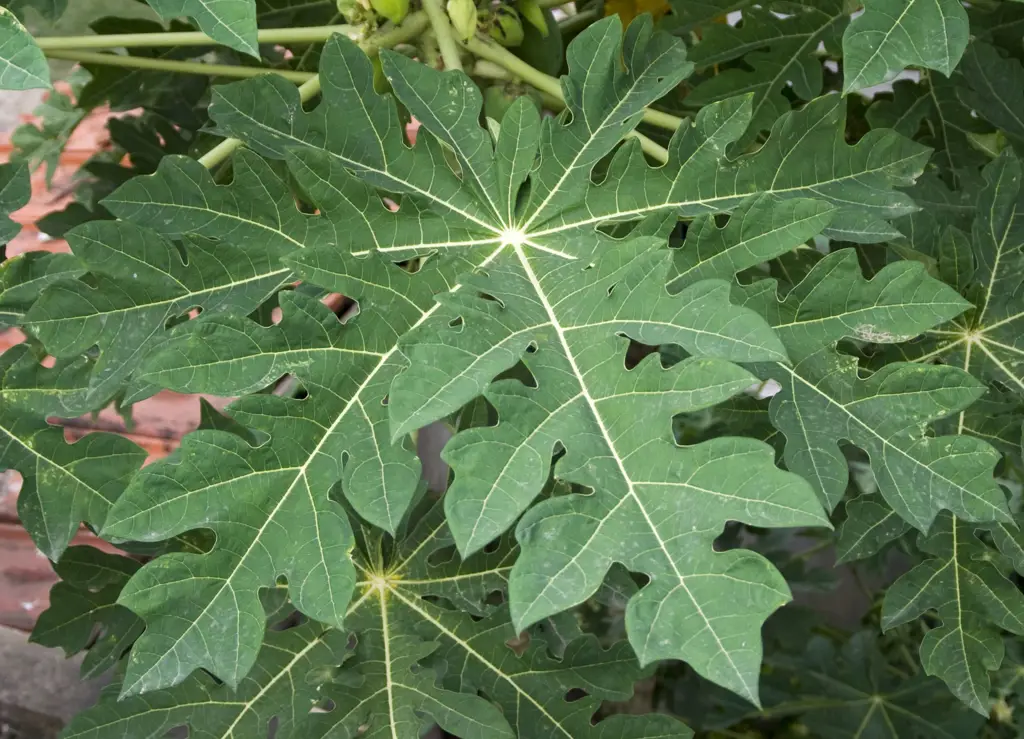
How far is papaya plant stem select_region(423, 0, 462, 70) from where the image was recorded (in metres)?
0.80

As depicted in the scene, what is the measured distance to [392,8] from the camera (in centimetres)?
80

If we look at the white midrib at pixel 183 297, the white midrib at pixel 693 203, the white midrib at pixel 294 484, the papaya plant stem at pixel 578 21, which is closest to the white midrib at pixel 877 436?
the white midrib at pixel 693 203

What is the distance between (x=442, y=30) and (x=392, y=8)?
0.05 metres

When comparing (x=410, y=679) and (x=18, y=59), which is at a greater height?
(x=18, y=59)

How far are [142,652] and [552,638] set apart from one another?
0.49 meters

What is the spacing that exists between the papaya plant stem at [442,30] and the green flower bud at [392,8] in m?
0.02

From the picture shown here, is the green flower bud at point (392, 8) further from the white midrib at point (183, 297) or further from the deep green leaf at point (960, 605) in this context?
the deep green leaf at point (960, 605)

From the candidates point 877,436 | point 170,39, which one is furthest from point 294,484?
point 170,39

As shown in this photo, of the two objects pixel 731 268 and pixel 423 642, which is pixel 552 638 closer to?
pixel 423 642

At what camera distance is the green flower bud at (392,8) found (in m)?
0.79

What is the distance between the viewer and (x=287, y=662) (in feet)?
2.73

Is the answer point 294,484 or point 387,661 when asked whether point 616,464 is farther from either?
point 387,661

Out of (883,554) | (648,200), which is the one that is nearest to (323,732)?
(648,200)

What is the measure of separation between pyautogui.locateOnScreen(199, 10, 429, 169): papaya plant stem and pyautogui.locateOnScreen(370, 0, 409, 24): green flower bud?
0.02 meters
